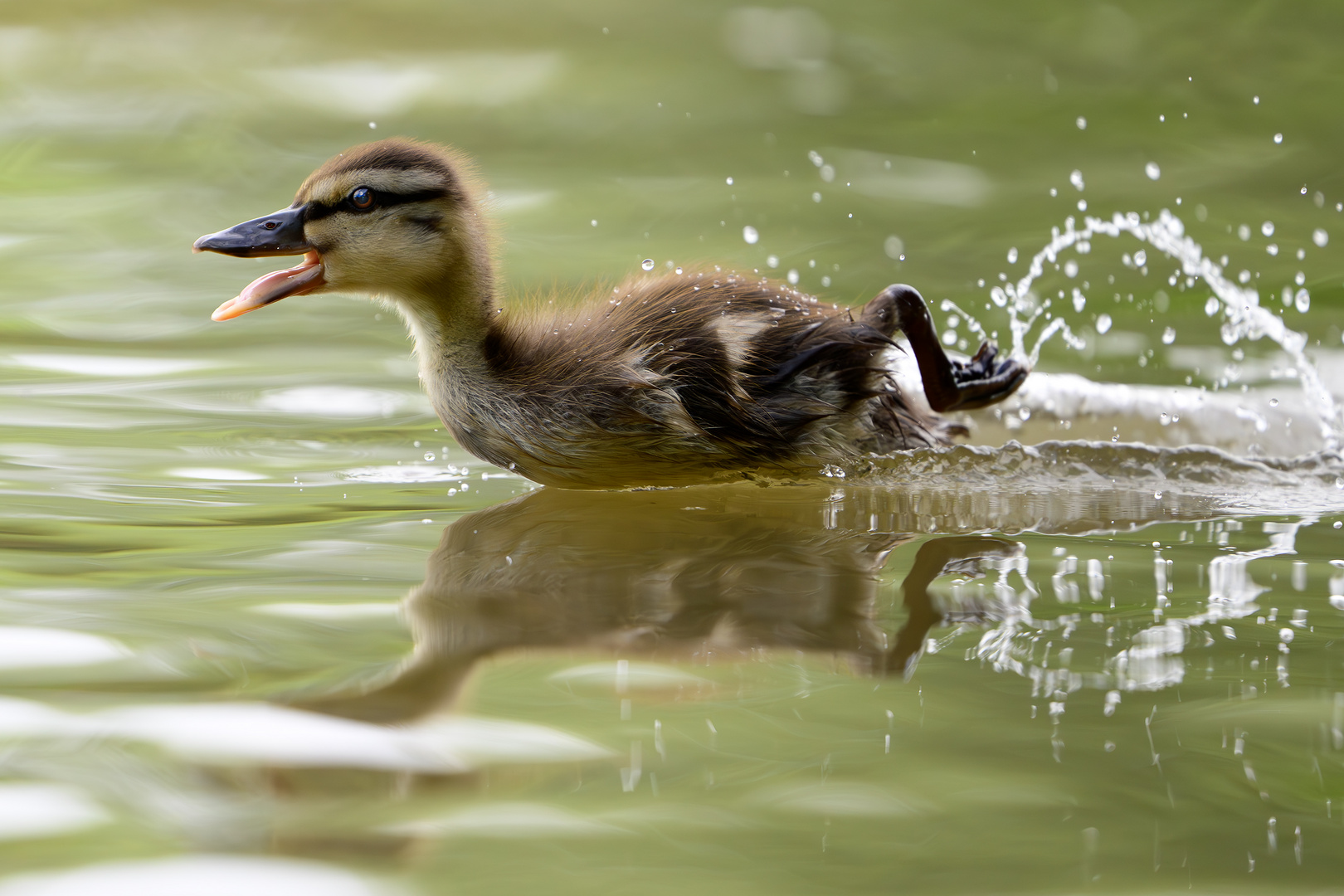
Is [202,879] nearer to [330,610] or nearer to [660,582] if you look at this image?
[330,610]

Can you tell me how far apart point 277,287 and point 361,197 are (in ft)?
0.90

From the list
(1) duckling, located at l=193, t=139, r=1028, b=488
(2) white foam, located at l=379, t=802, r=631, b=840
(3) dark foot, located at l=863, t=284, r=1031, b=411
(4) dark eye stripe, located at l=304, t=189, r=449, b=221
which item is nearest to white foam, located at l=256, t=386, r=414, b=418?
(1) duckling, located at l=193, t=139, r=1028, b=488

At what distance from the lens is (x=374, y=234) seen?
10.2ft

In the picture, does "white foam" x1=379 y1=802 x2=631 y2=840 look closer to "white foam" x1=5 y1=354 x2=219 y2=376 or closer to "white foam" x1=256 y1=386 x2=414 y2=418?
"white foam" x1=256 y1=386 x2=414 y2=418

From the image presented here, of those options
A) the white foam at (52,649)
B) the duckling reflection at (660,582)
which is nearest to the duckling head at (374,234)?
the duckling reflection at (660,582)

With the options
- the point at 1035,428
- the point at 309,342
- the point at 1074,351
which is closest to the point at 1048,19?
the point at 1074,351

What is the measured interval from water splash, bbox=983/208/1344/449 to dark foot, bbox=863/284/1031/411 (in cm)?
99

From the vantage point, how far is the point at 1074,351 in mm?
4695

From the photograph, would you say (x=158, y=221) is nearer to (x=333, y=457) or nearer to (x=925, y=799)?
(x=333, y=457)

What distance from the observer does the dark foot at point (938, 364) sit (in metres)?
3.22

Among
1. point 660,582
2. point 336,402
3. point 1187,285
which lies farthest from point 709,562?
point 1187,285

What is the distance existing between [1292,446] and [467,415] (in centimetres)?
248

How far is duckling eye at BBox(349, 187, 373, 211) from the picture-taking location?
3079mm

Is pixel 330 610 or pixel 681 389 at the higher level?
pixel 681 389
